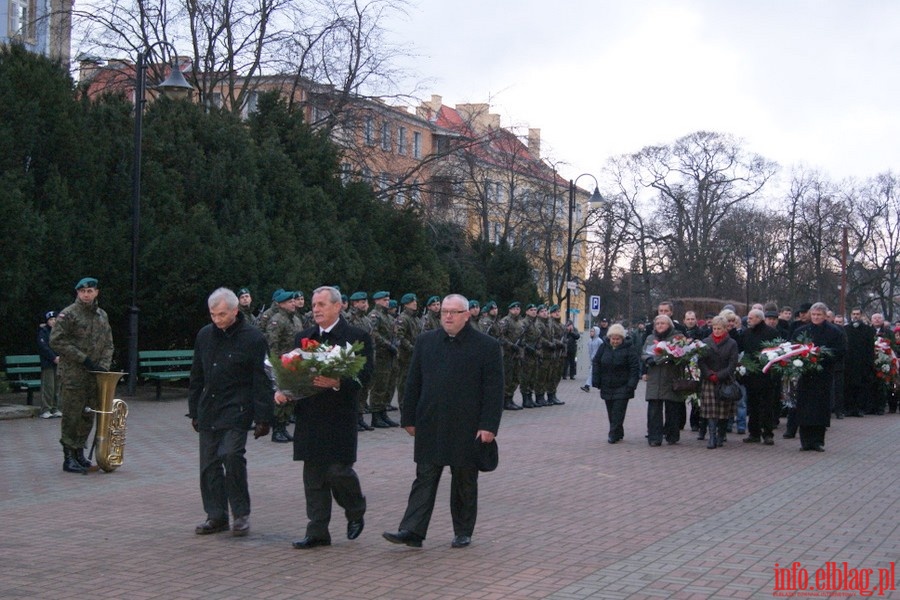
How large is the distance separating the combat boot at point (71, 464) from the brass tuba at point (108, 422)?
8.3 inches

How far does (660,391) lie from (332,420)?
27.9 feet

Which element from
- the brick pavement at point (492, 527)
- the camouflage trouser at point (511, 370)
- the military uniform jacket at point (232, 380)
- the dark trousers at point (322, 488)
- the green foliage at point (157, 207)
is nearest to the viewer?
the brick pavement at point (492, 527)

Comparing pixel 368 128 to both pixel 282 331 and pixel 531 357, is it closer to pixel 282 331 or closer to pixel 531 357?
pixel 531 357

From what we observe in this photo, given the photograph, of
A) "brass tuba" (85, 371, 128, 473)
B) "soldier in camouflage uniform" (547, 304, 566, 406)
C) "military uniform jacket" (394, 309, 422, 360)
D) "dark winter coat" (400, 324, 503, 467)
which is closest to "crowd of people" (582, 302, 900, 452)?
"military uniform jacket" (394, 309, 422, 360)

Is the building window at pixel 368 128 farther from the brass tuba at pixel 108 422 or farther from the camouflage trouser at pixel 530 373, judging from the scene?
the brass tuba at pixel 108 422

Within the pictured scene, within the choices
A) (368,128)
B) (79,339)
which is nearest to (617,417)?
(79,339)

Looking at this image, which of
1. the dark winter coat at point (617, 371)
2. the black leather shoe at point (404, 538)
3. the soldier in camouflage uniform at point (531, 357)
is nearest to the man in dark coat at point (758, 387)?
the dark winter coat at point (617, 371)

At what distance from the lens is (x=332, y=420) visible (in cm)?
831

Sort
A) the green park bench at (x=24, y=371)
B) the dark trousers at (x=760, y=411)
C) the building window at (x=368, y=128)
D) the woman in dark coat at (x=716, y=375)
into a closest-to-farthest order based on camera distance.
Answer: the woman in dark coat at (x=716, y=375)
the dark trousers at (x=760, y=411)
the green park bench at (x=24, y=371)
the building window at (x=368, y=128)

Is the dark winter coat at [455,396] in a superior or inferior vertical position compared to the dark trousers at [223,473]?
superior

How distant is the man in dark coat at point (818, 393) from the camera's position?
1523 cm

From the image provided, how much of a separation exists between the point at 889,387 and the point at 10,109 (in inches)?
709

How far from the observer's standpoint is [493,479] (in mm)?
12133

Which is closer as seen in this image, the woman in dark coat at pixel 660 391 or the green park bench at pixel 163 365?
the woman in dark coat at pixel 660 391
